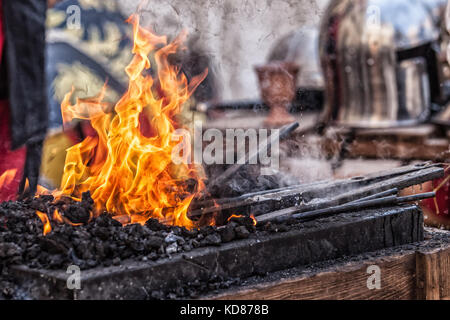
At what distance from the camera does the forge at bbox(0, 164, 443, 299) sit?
1692mm

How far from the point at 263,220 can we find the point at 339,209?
0.39m

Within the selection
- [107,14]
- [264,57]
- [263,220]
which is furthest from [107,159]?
[264,57]

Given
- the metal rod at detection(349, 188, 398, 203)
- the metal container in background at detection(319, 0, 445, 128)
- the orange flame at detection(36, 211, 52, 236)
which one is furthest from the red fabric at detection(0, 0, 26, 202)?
the metal container in background at detection(319, 0, 445, 128)

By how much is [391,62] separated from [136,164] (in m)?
4.67

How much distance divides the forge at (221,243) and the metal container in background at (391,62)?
393cm

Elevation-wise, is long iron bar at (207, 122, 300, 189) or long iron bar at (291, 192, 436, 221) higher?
long iron bar at (207, 122, 300, 189)

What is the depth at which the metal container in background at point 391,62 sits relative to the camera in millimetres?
6055

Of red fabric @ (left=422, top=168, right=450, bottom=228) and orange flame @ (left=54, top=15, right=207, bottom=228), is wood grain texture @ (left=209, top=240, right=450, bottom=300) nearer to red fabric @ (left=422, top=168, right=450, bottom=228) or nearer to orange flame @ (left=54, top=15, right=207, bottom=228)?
orange flame @ (left=54, top=15, right=207, bottom=228)

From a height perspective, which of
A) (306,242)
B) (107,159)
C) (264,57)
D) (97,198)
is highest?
(264,57)

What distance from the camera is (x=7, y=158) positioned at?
336 cm

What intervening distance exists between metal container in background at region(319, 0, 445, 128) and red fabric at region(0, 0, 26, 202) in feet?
13.8

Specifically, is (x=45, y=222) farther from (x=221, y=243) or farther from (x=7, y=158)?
(x=7, y=158)

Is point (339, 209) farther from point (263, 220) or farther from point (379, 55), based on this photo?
point (379, 55)
